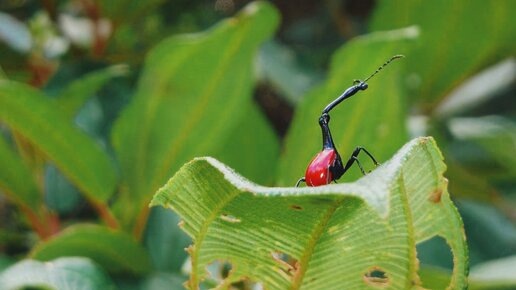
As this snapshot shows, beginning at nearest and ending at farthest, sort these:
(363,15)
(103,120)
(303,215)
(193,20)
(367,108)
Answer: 1. (303,215)
2. (367,108)
3. (103,120)
4. (193,20)
5. (363,15)

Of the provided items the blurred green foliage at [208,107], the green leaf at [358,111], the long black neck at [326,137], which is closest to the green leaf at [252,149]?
the blurred green foliage at [208,107]

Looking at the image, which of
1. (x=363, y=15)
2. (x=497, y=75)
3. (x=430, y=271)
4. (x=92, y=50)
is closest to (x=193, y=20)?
(x=92, y=50)

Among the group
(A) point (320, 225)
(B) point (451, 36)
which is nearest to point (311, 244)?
(A) point (320, 225)

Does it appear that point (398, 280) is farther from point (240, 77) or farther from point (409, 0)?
point (409, 0)

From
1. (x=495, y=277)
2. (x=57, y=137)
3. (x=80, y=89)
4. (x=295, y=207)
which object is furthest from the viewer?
(x=80, y=89)

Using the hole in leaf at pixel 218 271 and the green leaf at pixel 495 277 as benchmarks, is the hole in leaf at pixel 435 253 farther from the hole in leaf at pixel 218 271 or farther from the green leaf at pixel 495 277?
the hole in leaf at pixel 218 271

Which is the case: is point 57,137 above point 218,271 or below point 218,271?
above

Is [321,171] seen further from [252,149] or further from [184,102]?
[252,149]
